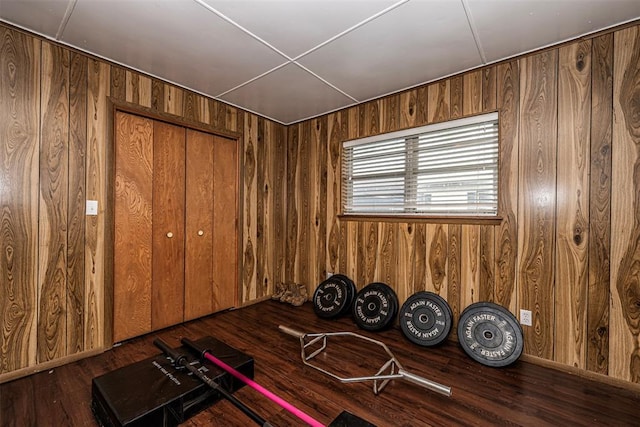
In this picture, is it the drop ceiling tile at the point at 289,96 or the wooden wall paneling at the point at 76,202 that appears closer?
the wooden wall paneling at the point at 76,202

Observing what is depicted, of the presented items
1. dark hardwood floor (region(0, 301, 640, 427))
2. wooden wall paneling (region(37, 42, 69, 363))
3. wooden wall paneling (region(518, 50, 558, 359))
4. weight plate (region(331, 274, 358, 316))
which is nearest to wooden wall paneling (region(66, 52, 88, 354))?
wooden wall paneling (region(37, 42, 69, 363))

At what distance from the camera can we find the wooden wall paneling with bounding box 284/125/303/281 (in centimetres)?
388

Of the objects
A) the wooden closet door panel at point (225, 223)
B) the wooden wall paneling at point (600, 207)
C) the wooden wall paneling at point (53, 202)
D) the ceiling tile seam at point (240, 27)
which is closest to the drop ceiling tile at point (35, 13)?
the wooden wall paneling at point (53, 202)

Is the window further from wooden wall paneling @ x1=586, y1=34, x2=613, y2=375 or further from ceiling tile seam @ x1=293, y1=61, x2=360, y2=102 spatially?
wooden wall paneling @ x1=586, y1=34, x2=613, y2=375

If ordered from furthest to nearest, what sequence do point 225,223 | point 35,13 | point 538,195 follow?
point 225,223, point 538,195, point 35,13

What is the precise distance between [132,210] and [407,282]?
9.10ft

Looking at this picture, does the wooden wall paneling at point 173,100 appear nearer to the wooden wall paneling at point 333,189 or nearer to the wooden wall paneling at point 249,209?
the wooden wall paneling at point 249,209

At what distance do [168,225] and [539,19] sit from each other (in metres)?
3.49

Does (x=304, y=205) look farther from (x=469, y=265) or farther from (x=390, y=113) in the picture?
(x=469, y=265)

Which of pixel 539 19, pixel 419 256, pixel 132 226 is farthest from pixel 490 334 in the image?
pixel 132 226

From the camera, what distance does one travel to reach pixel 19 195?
1.94m

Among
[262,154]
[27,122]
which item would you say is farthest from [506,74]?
[27,122]

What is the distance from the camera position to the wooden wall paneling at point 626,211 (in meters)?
1.85

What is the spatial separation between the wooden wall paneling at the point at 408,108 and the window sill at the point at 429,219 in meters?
0.95
